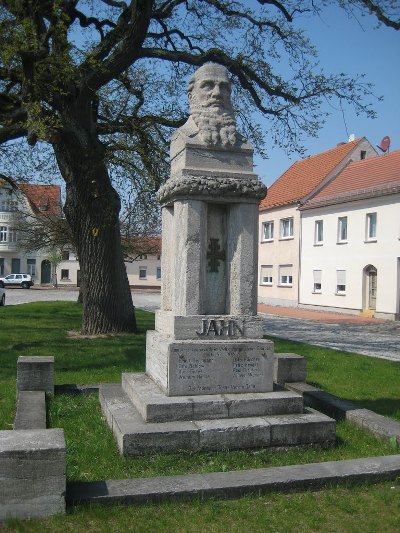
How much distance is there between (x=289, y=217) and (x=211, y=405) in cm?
3375

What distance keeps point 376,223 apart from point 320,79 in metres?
15.5

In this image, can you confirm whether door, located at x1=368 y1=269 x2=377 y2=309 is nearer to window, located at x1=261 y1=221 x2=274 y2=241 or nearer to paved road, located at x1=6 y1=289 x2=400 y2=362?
paved road, located at x1=6 y1=289 x2=400 y2=362

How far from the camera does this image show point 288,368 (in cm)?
888

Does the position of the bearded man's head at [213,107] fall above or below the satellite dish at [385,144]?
below

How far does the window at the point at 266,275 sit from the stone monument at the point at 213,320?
34.7 meters

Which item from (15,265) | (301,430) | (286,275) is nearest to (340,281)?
(286,275)

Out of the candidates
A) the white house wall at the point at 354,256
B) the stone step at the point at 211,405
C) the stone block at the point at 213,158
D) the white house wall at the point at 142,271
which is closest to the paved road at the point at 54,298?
the white house wall at the point at 354,256

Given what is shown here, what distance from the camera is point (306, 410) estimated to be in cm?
641

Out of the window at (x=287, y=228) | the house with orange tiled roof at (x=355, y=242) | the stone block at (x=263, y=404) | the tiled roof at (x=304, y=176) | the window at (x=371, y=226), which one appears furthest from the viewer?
the window at (x=287, y=228)

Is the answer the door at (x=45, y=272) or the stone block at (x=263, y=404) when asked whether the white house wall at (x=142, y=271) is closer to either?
the door at (x=45, y=272)

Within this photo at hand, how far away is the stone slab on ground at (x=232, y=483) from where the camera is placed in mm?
4535

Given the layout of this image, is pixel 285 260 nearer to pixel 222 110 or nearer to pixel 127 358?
pixel 127 358

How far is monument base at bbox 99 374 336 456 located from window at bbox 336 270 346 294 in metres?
27.2

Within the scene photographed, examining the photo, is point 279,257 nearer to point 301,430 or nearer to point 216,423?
point 301,430
